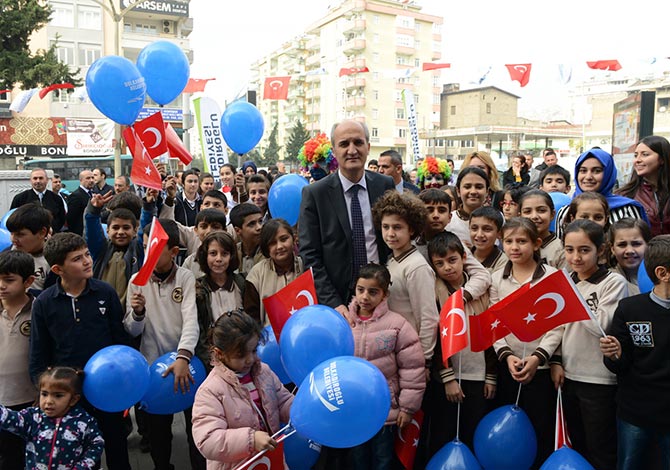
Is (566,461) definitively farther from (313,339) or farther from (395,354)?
(313,339)

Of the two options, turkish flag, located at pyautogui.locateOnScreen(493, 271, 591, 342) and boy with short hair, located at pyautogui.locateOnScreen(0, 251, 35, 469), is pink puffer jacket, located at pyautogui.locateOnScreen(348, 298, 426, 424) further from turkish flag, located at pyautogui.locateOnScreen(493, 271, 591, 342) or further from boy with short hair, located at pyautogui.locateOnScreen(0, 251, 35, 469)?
boy with short hair, located at pyautogui.locateOnScreen(0, 251, 35, 469)

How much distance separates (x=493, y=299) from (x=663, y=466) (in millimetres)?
1245

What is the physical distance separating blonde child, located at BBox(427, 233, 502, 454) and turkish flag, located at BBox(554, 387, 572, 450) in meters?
0.41

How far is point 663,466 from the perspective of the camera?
116 inches

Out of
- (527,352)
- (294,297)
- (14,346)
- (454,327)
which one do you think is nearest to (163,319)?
(14,346)

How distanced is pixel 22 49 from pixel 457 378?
20.3 m

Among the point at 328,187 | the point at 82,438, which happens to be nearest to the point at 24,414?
the point at 82,438

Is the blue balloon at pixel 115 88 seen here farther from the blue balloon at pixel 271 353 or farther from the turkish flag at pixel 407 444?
Result: the turkish flag at pixel 407 444

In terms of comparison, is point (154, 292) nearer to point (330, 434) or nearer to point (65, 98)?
point (330, 434)

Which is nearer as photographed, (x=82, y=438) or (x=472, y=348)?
(x=82, y=438)

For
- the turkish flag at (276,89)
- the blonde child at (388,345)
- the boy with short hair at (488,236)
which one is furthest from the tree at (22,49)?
the blonde child at (388,345)

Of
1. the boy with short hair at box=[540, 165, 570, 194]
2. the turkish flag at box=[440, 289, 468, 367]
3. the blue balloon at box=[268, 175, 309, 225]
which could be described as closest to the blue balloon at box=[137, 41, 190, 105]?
the blue balloon at box=[268, 175, 309, 225]

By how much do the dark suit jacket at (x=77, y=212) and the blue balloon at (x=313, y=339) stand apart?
5788 millimetres

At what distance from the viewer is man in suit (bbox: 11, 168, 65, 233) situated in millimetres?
7813
